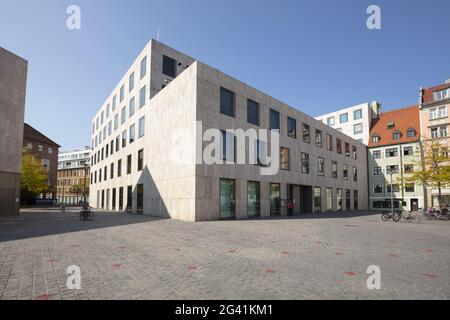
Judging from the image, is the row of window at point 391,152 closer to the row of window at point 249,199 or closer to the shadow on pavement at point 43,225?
the row of window at point 249,199

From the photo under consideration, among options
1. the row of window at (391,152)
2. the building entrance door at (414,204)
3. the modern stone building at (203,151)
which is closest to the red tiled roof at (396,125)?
the row of window at (391,152)

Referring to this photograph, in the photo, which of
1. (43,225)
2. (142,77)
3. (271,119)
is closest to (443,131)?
(271,119)

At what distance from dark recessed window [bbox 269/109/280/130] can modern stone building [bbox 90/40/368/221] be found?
106 mm

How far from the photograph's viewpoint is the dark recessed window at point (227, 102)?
2220 cm

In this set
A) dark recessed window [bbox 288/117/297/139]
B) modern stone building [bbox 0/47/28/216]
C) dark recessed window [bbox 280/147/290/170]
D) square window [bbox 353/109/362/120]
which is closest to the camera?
modern stone building [bbox 0/47/28/216]

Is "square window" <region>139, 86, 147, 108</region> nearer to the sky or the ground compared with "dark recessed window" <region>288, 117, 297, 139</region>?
nearer to the sky

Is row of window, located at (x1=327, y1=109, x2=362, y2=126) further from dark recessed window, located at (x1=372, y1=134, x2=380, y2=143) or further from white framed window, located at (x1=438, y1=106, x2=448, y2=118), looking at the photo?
white framed window, located at (x1=438, y1=106, x2=448, y2=118)

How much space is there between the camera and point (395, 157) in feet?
149

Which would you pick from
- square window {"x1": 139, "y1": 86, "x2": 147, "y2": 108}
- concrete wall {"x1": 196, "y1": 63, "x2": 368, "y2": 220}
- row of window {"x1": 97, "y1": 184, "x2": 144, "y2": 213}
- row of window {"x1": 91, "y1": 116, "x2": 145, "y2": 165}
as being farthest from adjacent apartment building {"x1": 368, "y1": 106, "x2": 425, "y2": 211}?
square window {"x1": 139, "y1": 86, "x2": 147, "y2": 108}

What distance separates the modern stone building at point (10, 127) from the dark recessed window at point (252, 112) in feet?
62.3

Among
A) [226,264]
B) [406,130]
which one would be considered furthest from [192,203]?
[406,130]

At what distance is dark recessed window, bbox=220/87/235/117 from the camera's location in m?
22.2

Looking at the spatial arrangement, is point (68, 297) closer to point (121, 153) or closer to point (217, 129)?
point (217, 129)

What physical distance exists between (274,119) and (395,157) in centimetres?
3047
